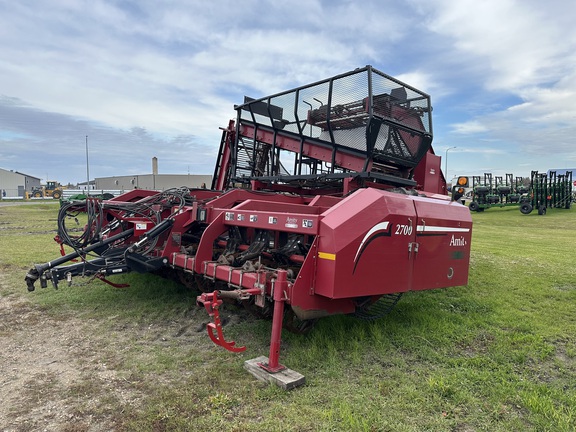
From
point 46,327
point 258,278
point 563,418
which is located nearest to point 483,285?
point 563,418

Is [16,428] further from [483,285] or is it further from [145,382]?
[483,285]

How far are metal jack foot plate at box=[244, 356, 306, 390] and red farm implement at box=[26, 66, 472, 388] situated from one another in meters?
0.01

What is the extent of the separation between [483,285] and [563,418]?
3.73 m

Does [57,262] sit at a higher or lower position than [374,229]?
lower

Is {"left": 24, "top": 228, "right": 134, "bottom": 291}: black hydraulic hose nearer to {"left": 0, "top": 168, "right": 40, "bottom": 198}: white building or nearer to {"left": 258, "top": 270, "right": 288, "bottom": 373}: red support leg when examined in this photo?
{"left": 258, "top": 270, "right": 288, "bottom": 373}: red support leg

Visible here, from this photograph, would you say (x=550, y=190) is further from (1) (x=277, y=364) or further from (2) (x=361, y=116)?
(1) (x=277, y=364)

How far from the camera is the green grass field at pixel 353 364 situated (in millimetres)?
2779

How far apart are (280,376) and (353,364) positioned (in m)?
0.71

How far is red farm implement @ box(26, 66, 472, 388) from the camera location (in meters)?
3.33

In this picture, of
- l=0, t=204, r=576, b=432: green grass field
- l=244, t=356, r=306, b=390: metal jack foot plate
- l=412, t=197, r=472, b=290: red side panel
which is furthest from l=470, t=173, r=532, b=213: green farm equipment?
l=244, t=356, r=306, b=390: metal jack foot plate

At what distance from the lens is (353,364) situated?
3.60m

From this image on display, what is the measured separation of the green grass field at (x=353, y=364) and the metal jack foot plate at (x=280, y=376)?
0.05 meters

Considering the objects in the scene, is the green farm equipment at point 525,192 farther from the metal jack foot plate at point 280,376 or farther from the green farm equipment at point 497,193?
the metal jack foot plate at point 280,376

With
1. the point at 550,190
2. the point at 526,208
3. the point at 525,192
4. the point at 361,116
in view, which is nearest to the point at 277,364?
the point at 361,116
